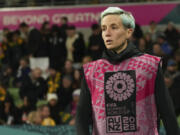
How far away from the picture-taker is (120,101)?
250cm

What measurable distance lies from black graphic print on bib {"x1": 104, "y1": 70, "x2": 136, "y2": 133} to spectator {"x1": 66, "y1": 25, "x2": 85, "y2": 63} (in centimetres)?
833

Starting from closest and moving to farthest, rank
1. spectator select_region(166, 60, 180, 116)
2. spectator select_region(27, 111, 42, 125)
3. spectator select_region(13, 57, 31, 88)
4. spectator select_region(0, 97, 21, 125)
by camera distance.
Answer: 1. spectator select_region(166, 60, 180, 116)
2. spectator select_region(27, 111, 42, 125)
3. spectator select_region(0, 97, 21, 125)
4. spectator select_region(13, 57, 31, 88)

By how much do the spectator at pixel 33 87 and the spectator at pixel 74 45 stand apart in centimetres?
103

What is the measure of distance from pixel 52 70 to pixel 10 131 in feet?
17.4

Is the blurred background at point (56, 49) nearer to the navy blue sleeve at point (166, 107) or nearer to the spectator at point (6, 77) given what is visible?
the spectator at point (6, 77)

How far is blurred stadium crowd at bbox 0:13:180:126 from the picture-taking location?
847 centimetres

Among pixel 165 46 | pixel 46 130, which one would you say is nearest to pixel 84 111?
→ pixel 46 130

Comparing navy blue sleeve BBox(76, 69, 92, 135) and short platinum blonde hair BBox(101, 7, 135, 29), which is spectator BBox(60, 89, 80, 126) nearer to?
navy blue sleeve BBox(76, 69, 92, 135)

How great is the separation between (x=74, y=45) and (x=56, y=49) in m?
0.55

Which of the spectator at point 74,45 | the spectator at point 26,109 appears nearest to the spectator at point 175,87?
the spectator at point 26,109

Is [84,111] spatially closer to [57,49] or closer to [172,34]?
[172,34]


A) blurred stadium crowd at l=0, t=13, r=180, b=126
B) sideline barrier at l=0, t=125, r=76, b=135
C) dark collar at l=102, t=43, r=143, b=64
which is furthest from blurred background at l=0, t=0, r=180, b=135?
dark collar at l=102, t=43, r=143, b=64

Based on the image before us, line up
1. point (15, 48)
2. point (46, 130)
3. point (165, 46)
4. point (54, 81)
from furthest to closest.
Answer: point (15, 48)
point (165, 46)
point (54, 81)
point (46, 130)

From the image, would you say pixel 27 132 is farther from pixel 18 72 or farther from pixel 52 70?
pixel 18 72
